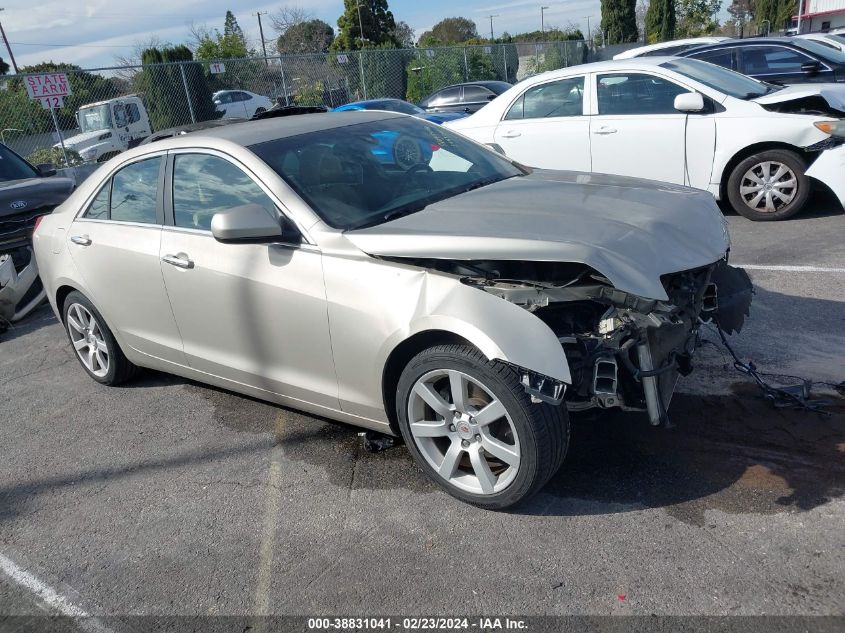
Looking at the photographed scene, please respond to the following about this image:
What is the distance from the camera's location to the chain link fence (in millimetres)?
16797

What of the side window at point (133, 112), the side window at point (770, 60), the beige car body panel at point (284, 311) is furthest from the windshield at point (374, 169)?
the side window at point (133, 112)

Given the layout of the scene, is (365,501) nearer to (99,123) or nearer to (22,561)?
(22,561)

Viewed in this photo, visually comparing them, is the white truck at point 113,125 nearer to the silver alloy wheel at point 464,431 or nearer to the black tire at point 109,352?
the black tire at point 109,352

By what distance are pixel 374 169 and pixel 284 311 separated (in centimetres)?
96

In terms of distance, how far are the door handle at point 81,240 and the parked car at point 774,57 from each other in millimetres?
8891

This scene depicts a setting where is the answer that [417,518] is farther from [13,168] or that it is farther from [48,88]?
[48,88]

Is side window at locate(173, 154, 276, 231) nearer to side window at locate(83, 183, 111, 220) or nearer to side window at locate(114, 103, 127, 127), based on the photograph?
side window at locate(83, 183, 111, 220)

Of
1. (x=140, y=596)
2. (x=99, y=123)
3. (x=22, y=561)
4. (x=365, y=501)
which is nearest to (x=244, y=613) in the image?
(x=140, y=596)

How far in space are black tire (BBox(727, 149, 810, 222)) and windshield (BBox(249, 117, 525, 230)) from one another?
3.82m

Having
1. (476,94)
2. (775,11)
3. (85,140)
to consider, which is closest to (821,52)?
(476,94)

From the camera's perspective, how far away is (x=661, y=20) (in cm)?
4525

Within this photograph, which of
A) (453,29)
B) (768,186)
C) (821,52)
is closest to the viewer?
(768,186)

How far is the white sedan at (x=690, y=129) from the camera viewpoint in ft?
23.3

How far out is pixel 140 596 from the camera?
9.89 feet
